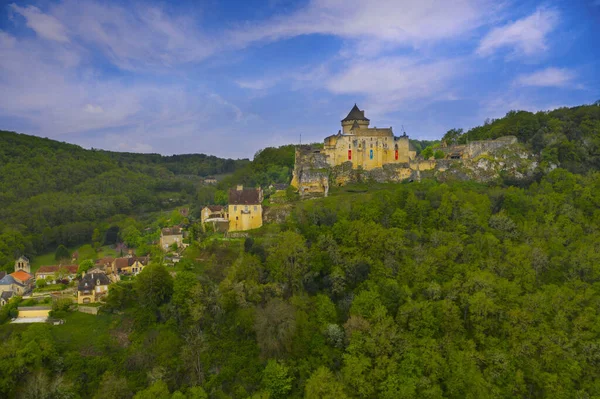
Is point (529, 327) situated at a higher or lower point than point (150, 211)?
lower

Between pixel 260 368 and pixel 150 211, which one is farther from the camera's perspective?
pixel 150 211

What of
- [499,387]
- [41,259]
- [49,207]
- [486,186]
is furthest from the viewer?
[49,207]

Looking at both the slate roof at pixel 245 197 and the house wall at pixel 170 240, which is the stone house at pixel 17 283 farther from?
the slate roof at pixel 245 197

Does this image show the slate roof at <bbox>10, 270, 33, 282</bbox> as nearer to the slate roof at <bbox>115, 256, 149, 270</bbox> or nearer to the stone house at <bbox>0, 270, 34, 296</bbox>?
the stone house at <bbox>0, 270, 34, 296</bbox>

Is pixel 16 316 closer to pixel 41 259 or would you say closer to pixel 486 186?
pixel 41 259

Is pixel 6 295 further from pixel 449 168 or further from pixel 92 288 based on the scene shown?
pixel 449 168

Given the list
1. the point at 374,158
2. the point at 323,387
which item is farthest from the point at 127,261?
the point at 374,158

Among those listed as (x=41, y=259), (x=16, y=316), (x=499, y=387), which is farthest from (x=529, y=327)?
(x=41, y=259)
